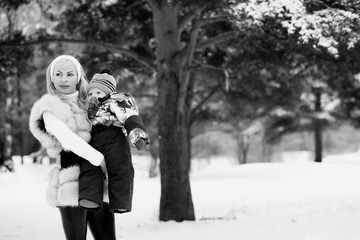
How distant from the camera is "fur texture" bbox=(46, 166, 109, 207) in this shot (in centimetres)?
337

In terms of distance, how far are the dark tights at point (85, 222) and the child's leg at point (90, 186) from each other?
0.16 metres

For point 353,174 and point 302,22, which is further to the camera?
point 353,174

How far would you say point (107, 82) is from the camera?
368cm

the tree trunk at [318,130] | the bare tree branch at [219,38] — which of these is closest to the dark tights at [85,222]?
the bare tree branch at [219,38]

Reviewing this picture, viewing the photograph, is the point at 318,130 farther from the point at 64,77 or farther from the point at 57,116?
the point at 57,116

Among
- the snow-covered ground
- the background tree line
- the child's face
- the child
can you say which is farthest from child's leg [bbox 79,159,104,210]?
the snow-covered ground

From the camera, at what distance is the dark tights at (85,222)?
11.2ft

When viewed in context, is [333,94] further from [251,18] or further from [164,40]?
[251,18]

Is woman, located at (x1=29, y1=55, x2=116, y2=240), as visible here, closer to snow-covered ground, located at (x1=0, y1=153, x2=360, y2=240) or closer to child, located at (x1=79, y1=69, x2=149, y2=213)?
child, located at (x1=79, y1=69, x2=149, y2=213)

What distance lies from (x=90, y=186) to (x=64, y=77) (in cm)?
86

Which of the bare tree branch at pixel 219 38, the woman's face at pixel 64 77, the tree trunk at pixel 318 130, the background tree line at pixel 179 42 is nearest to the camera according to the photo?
the woman's face at pixel 64 77

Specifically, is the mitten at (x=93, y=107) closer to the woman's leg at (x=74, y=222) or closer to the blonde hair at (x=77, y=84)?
the blonde hair at (x=77, y=84)

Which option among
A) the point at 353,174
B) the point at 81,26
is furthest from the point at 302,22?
the point at 353,174

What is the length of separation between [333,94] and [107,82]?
59.2 ft
